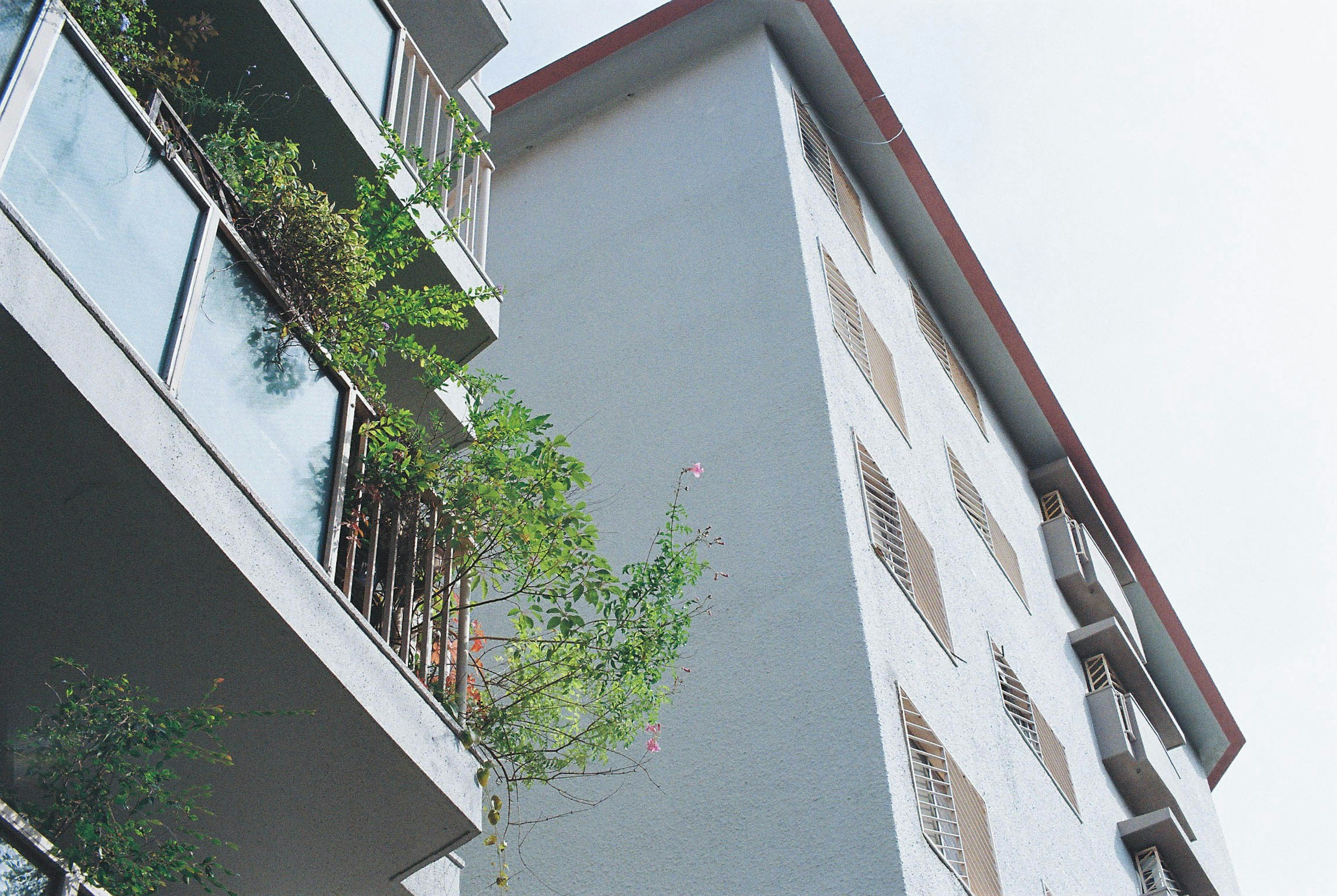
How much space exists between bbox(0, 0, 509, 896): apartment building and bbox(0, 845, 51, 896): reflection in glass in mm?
22

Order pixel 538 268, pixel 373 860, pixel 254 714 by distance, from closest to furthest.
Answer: pixel 254 714, pixel 373 860, pixel 538 268

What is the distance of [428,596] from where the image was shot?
624 cm

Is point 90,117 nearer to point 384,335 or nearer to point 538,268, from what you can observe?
point 384,335

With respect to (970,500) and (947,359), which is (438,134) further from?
(947,359)

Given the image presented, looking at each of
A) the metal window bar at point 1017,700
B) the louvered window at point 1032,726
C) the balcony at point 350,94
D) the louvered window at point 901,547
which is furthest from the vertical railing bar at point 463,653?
the metal window bar at point 1017,700

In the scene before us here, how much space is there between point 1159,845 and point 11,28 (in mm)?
14982

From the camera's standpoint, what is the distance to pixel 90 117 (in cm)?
480

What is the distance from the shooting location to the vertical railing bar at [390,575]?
5914 millimetres

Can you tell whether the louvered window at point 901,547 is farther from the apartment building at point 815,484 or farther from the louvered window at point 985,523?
the louvered window at point 985,523

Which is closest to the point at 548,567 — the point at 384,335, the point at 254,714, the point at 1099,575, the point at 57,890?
the point at 384,335

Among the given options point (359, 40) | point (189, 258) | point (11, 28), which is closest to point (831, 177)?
point (359, 40)

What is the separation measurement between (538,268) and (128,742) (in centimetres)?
962

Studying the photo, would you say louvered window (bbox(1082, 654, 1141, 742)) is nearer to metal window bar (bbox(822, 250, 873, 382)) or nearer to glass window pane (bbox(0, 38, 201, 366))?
metal window bar (bbox(822, 250, 873, 382))

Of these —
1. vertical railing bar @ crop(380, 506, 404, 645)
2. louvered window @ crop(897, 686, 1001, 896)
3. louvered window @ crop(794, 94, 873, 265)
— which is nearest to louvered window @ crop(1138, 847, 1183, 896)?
louvered window @ crop(897, 686, 1001, 896)
